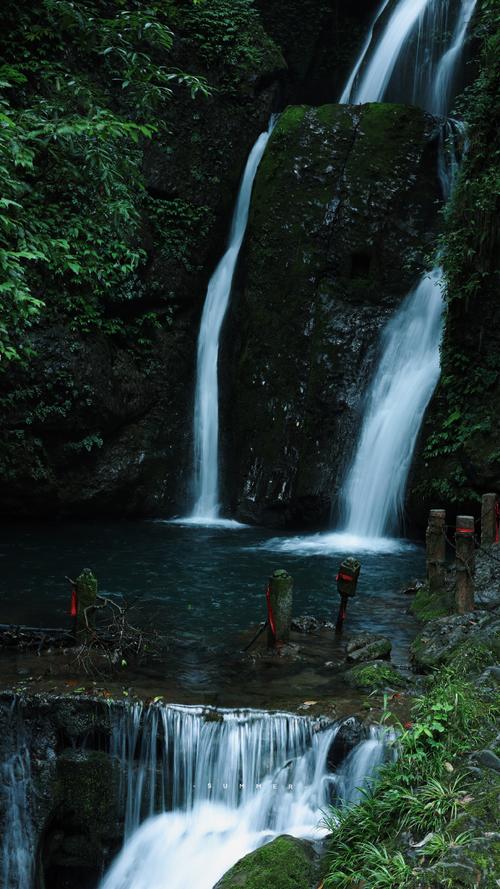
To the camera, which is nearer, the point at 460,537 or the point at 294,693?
the point at 294,693

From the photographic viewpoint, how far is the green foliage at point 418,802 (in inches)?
173

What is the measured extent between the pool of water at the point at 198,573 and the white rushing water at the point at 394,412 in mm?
762

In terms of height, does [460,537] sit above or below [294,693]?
above

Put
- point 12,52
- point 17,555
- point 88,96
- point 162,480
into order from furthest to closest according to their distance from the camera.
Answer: point 162,480
point 12,52
point 17,555
point 88,96

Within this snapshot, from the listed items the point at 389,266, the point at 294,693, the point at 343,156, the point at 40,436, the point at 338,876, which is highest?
the point at 343,156

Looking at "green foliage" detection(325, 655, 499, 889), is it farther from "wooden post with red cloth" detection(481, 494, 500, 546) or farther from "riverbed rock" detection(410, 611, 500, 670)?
"wooden post with red cloth" detection(481, 494, 500, 546)

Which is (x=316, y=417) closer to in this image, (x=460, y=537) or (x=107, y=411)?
(x=107, y=411)

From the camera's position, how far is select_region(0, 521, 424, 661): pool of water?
965cm

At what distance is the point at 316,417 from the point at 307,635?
7994 mm

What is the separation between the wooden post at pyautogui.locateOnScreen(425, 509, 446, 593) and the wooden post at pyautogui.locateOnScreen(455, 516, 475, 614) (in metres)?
0.97

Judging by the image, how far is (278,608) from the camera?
324 inches

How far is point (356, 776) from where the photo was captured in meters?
6.12

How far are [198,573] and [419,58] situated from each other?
596 inches

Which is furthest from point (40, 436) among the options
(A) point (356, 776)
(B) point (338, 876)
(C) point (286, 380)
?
(B) point (338, 876)
